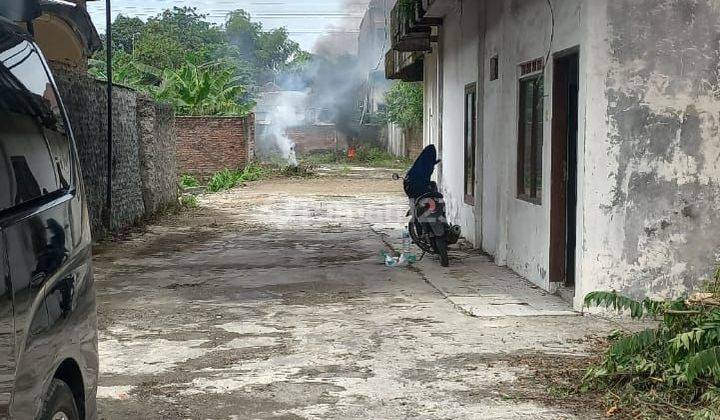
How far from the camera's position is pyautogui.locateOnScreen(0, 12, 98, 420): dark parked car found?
113 inches

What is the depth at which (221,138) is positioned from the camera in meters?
32.2

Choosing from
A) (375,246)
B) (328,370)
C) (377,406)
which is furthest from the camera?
(375,246)

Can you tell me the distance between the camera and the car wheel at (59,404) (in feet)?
10.5

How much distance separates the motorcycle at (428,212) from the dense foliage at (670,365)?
557 centimetres

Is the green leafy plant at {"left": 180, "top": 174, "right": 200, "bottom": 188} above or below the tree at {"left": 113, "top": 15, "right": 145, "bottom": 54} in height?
below

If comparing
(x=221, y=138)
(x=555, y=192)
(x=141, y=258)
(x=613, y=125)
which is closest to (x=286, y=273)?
(x=141, y=258)

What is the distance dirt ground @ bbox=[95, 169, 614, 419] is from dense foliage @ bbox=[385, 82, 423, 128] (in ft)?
80.4

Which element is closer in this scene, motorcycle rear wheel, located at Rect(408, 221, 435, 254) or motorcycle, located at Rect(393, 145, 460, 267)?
motorcycle, located at Rect(393, 145, 460, 267)

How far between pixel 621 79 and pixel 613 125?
0.40 m

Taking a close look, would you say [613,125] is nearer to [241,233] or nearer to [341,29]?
[241,233]

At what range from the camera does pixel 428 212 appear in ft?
37.8

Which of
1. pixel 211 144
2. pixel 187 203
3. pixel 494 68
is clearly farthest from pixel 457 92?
pixel 211 144

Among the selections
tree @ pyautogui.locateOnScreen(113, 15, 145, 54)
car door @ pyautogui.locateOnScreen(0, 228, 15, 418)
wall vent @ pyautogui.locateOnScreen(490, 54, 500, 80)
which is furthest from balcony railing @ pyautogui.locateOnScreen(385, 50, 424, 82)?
tree @ pyautogui.locateOnScreen(113, 15, 145, 54)

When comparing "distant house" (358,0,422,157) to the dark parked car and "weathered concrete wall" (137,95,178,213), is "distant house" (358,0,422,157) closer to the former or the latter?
"weathered concrete wall" (137,95,178,213)
